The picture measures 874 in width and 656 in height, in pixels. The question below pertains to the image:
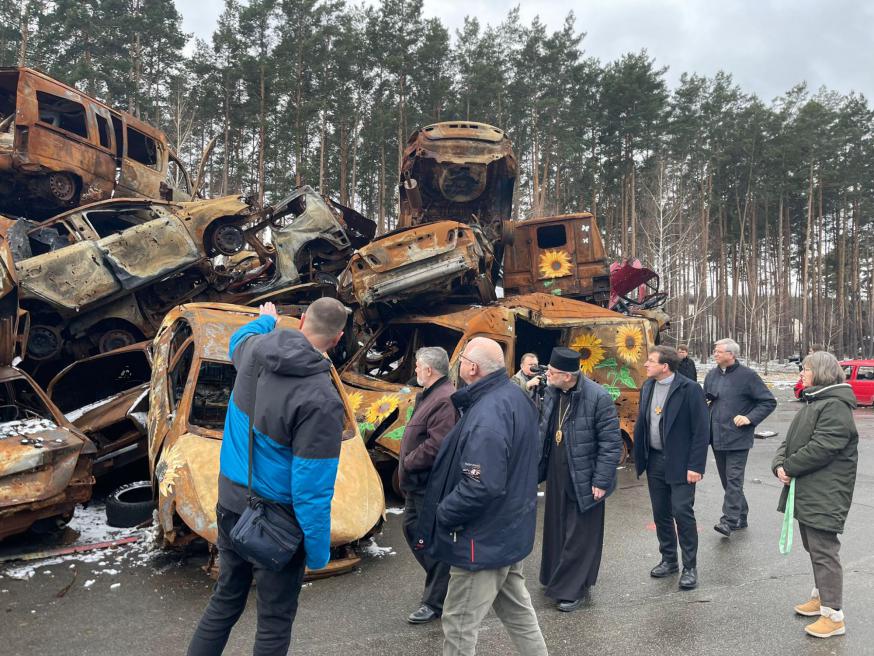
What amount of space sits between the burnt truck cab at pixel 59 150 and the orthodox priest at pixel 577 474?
9.73m

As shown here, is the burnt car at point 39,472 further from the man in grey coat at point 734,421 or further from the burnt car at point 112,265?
the man in grey coat at point 734,421

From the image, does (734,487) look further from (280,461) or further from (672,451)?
(280,461)

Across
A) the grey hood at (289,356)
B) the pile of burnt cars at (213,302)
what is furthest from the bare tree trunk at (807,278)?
the grey hood at (289,356)

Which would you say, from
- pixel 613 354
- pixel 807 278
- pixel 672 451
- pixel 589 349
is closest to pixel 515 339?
pixel 589 349

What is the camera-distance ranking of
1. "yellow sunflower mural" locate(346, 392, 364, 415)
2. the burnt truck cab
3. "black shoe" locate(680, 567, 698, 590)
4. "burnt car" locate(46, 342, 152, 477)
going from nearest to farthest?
"black shoe" locate(680, 567, 698, 590), "burnt car" locate(46, 342, 152, 477), "yellow sunflower mural" locate(346, 392, 364, 415), the burnt truck cab

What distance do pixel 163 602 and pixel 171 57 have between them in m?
27.8

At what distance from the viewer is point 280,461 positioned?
7.79 ft

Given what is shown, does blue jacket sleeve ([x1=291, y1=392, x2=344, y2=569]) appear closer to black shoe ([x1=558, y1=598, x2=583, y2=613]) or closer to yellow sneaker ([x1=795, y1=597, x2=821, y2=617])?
black shoe ([x1=558, y1=598, x2=583, y2=613])

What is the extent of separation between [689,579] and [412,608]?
6.58 feet

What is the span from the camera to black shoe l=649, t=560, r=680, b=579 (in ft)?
14.8

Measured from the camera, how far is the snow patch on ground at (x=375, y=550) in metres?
4.97

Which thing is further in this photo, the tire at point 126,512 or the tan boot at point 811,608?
the tire at point 126,512

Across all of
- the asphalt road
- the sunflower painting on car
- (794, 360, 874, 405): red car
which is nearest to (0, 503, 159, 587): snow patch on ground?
the asphalt road

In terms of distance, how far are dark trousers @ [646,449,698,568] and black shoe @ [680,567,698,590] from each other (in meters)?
0.03
